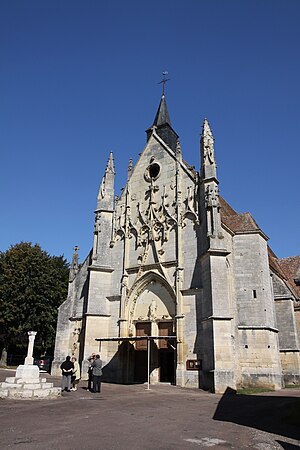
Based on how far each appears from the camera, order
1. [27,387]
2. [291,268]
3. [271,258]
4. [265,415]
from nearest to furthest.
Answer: [265,415] < [27,387] < [271,258] < [291,268]

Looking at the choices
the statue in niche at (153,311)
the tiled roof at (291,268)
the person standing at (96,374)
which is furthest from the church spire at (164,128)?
the person standing at (96,374)

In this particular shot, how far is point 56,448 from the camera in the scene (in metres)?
5.43

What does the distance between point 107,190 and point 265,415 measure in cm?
1745

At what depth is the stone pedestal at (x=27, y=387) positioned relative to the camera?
36.2 feet

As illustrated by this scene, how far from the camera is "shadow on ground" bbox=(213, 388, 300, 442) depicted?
750cm

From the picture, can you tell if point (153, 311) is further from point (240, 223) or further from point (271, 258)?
point (271, 258)

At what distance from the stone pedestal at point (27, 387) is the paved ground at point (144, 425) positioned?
432mm

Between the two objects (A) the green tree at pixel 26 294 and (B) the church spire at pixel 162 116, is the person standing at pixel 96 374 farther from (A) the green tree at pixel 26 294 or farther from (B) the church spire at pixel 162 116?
(B) the church spire at pixel 162 116

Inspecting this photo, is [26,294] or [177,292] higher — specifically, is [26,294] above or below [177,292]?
above

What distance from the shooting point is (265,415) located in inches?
368

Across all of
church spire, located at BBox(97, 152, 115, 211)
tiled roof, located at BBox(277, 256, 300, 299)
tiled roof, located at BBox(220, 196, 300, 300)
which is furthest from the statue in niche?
tiled roof, located at BBox(277, 256, 300, 299)

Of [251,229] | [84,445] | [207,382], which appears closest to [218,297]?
[207,382]

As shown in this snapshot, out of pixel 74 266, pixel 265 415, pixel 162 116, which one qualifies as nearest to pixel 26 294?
pixel 74 266

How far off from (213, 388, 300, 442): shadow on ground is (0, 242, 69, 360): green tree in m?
21.8
